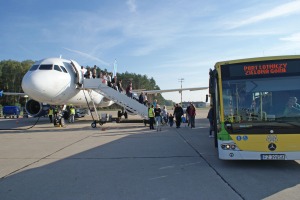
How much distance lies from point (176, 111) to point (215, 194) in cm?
1453

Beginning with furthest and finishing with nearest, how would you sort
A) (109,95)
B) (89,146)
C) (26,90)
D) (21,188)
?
1. (109,95)
2. (26,90)
3. (89,146)
4. (21,188)

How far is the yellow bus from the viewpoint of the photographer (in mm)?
6941

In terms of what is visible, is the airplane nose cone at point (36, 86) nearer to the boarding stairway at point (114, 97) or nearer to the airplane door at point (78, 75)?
the airplane door at point (78, 75)

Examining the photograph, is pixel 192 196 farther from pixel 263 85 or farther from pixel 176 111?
pixel 176 111

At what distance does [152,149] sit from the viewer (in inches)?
411

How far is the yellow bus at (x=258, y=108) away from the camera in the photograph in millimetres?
6941

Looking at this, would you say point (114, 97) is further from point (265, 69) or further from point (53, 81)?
point (265, 69)

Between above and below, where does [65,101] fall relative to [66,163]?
above

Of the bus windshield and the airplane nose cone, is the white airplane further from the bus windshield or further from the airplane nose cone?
the bus windshield

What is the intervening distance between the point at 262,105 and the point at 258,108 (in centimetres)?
13

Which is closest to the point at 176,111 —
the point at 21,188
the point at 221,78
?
the point at 221,78

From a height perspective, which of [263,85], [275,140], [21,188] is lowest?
[21,188]

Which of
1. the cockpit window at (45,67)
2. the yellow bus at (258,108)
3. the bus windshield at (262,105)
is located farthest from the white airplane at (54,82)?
the bus windshield at (262,105)

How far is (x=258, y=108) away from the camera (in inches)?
286
